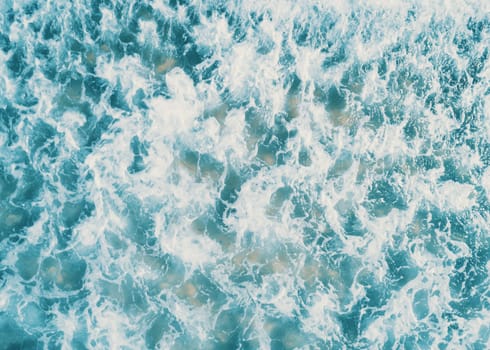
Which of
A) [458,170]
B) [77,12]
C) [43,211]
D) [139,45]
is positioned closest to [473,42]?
[458,170]

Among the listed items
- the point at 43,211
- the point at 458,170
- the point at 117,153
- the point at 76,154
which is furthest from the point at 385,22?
the point at 43,211

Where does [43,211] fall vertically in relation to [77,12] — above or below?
below

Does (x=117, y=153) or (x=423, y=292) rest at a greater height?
(x=117, y=153)

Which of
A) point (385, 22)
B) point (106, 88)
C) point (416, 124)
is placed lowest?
point (106, 88)

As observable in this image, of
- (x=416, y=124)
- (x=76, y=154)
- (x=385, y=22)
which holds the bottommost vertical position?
(x=76, y=154)

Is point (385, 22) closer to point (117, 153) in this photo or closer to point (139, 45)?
point (139, 45)

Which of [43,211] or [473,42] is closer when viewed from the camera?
[43,211]

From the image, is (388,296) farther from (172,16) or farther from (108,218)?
(172,16)
